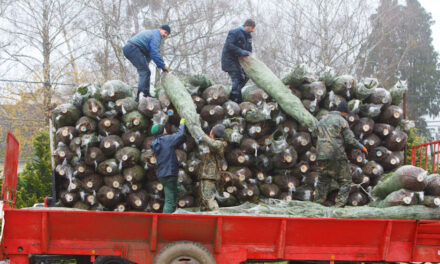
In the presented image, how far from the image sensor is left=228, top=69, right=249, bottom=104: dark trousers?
724 centimetres

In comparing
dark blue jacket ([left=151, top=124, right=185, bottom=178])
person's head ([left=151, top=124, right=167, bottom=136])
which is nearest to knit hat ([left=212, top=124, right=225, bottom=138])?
dark blue jacket ([left=151, top=124, right=185, bottom=178])

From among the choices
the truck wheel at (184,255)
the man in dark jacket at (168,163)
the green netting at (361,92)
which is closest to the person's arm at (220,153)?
the man in dark jacket at (168,163)

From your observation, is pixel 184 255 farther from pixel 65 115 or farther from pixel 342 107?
pixel 342 107

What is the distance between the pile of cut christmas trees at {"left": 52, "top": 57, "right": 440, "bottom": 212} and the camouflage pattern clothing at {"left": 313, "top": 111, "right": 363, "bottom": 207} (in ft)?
1.20

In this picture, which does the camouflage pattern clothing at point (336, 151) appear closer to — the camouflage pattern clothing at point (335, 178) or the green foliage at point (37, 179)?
the camouflage pattern clothing at point (335, 178)

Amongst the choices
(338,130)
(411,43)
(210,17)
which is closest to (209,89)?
(338,130)

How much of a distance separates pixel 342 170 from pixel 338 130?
658 millimetres

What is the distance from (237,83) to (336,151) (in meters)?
2.33

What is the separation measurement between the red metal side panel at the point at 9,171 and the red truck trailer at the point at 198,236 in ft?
0.04

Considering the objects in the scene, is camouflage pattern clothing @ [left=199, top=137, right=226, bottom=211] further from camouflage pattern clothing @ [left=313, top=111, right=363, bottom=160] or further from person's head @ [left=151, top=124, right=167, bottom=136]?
camouflage pattern clothing @ [left=313, top=111, right=363, bottom=160]

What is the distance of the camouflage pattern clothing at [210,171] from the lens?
19.5ft

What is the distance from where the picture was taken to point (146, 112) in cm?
666

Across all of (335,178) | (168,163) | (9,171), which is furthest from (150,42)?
(335,178)

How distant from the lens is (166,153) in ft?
A: 19.4
